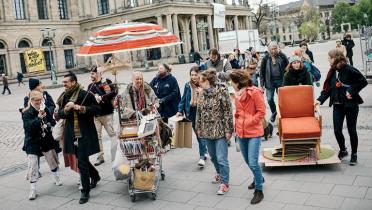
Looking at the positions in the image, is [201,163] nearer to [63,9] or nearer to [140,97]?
[140,97]

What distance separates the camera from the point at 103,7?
5878cm

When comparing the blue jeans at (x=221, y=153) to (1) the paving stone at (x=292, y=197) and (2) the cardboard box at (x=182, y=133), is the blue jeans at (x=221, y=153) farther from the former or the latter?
(2) the cardboard box at (x=182, y=133)

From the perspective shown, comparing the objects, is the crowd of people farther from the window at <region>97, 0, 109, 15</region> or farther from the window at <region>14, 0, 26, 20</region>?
the window at <region>97, 0, 109, 15</region>

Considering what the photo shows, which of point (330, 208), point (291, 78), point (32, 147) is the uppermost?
point (291, 78)

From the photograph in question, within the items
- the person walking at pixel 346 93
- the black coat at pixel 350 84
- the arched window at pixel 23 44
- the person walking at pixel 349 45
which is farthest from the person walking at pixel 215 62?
the arched window at pixel 23 44

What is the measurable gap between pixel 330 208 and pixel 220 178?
70.1 inches

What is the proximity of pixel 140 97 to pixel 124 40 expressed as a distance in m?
1.02

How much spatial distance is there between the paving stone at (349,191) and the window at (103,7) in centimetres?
5588

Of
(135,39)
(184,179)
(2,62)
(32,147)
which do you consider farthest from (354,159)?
(2,62)

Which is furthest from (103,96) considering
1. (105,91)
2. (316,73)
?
(316,73)

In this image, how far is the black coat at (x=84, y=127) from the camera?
6.72 metres

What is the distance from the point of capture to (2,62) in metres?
48.4

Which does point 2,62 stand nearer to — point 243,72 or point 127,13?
point 127,13

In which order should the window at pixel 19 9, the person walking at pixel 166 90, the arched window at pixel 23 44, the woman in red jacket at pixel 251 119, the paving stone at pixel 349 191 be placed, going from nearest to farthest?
the paving stone at pixel 349 191 < the woman in red jacket at pixel 251 119 < the person walking at pixel 166 90 < the arched window at pixel 23 44 < the window at pixel 19 9
